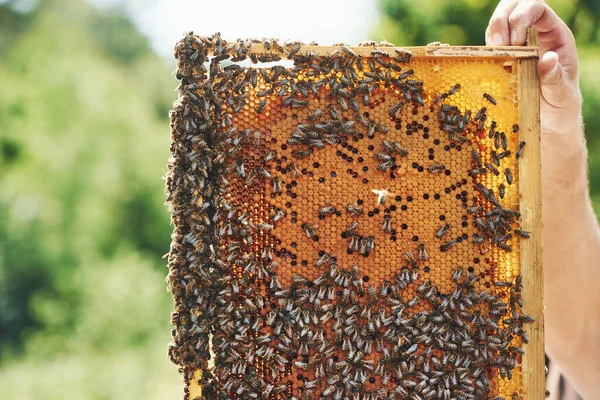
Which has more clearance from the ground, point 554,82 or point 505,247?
point 554,82

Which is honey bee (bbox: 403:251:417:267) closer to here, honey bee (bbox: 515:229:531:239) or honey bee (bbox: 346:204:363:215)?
honey bee (bbox: 346:204:363:215)

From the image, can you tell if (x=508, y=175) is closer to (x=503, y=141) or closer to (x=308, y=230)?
(x=503, y=141)

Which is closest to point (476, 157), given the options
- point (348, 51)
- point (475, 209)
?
point (475, 209)

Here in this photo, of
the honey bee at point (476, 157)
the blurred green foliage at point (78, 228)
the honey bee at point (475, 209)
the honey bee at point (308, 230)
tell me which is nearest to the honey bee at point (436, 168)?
the honey bee at point (476, 157)

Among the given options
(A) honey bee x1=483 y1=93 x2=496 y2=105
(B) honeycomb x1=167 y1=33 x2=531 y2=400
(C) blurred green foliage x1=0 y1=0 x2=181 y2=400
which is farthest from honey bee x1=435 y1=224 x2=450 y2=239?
(C) blurred green foliage x1=0 y1=0 x2=181 y2=400

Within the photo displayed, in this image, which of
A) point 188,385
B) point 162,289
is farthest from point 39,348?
point 188,385

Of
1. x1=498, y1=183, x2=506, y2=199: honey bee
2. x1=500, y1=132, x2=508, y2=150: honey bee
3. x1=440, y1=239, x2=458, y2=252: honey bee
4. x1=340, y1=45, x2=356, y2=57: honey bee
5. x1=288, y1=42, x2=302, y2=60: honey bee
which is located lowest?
x1=440, y1=239, x2=458, y2=252: honey bee
